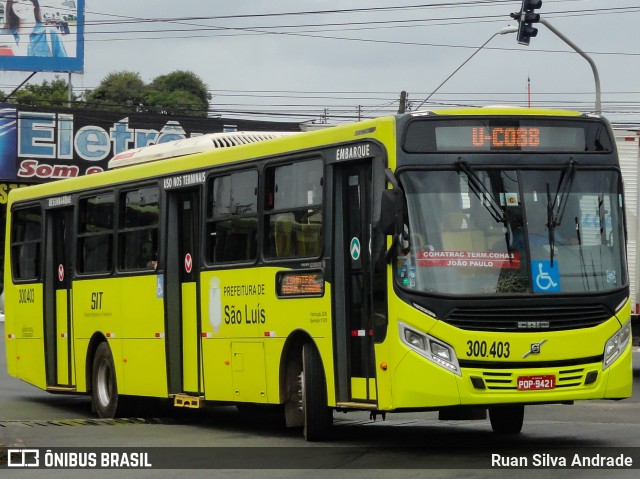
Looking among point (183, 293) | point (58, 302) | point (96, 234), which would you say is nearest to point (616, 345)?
point (183, 293)

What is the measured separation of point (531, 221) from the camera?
13.0 metres

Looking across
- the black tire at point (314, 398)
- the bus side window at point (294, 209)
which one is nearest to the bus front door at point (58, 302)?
the bus side window at point (294, 209)

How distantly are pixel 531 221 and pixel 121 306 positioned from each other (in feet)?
24.2

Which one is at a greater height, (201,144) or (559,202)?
(201,144)

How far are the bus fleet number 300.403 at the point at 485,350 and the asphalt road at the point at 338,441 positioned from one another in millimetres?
945

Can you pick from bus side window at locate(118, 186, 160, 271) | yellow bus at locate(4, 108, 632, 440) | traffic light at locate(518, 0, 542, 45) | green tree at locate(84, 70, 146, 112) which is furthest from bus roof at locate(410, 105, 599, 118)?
green tree at locate(84, 70, 146, 112)

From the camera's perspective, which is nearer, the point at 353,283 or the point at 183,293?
the point at 353,283

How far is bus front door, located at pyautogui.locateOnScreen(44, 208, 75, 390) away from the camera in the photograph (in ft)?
66.9

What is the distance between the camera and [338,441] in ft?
47.8

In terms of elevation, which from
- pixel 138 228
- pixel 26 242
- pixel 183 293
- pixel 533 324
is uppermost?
pixel 138 228

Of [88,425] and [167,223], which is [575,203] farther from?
[88,425]

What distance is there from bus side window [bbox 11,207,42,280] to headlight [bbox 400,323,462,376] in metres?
9.84

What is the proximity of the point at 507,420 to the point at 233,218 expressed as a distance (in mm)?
3804

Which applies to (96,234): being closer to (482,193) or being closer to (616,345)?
(482,193)
